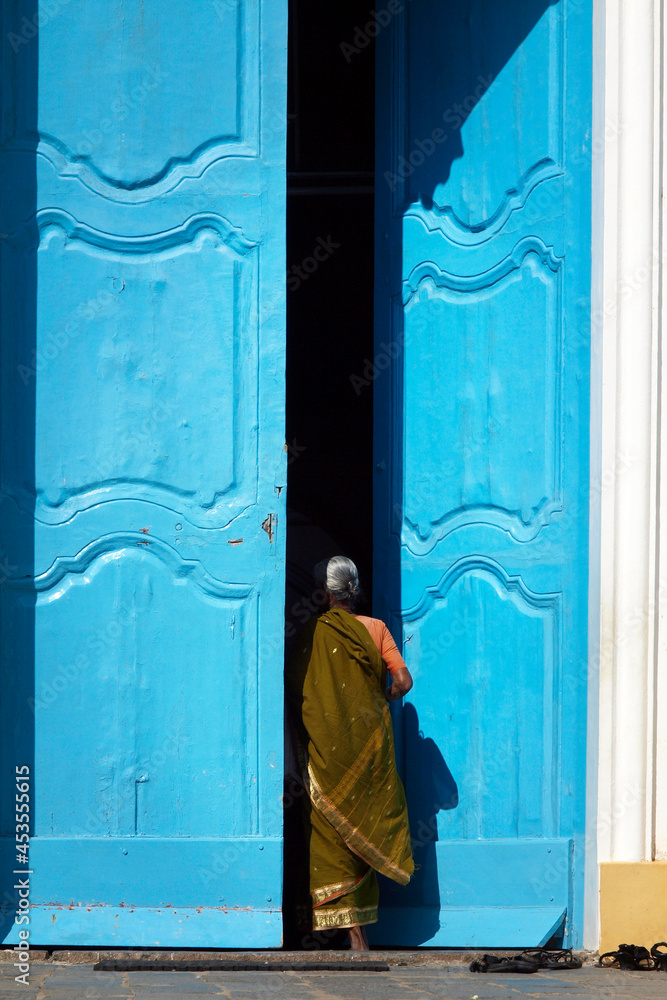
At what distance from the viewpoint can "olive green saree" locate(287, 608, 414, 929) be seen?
366cm

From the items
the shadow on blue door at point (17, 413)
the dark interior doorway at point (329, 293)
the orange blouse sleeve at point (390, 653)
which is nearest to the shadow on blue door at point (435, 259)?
the orange blouse sleeve at point (390, 653)

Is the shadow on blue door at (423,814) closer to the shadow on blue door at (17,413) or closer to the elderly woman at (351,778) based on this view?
the elderly woman at (351,778)

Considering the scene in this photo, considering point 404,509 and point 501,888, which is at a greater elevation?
point 404,509

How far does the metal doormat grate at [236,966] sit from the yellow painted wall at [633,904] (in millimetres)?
881

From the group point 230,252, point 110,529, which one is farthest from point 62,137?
point 110,529

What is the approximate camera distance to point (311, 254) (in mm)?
6465

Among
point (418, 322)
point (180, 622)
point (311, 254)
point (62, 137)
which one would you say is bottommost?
point (180, 622)

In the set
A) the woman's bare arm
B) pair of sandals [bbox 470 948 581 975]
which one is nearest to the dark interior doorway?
the woman's bare arm

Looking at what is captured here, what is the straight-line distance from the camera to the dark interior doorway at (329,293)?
607 cm

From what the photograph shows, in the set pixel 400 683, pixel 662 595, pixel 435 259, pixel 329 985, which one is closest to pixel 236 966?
pixel 329 985

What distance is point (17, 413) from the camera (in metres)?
3.64

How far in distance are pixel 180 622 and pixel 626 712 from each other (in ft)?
5.35

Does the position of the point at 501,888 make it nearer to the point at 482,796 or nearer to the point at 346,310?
the point at 482,796

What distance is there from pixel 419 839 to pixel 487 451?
4.92 feet
